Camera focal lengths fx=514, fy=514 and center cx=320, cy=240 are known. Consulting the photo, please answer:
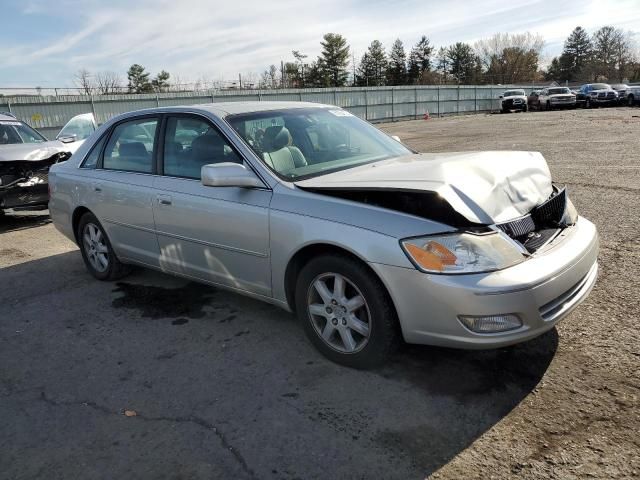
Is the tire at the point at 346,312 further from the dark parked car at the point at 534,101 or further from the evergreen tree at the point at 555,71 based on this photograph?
the evergreen tree at the point at 555,71

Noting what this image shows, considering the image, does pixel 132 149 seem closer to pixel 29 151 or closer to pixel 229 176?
pixel 229 176

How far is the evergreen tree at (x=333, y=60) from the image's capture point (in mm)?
77562

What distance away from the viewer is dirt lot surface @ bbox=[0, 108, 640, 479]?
7.82 ft

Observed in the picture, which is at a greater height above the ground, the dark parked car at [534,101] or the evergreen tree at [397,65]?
the evergreen tree at [397,65]

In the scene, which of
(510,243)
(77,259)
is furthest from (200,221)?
(77,259)

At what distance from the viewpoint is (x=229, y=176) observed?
11.0 ft

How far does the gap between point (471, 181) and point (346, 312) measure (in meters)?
1.07

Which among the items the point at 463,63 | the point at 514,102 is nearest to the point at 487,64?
the point at 463,63

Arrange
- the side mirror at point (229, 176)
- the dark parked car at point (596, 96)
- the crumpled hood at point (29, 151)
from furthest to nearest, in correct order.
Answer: the dark parked car at point (596, 96) → the crumpled hood at point (29, 151) → the side mirror at point (229, 176)

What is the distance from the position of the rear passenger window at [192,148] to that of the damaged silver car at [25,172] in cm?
472

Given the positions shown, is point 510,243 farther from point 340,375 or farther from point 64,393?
point 64,393

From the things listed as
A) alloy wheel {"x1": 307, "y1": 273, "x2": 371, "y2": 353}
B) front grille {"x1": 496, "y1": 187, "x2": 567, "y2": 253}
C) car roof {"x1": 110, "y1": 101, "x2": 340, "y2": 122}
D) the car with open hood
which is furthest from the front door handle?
the car with open hood

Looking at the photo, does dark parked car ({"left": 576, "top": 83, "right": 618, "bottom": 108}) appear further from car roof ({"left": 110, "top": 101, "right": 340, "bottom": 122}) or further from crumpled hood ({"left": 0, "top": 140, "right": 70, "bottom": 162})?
car roof ({"left": 110, "top": 101, "right": 340, "bottom": 122})

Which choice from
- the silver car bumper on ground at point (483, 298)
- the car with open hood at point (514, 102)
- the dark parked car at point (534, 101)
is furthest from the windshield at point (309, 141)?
the dark parked car at point (534, 101)
